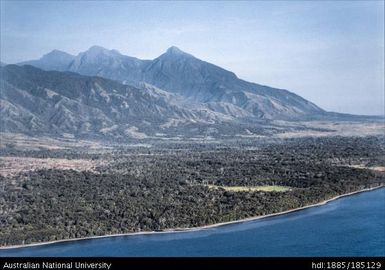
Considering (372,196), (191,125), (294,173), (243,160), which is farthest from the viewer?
(191,125)

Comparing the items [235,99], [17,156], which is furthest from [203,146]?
[235,99]

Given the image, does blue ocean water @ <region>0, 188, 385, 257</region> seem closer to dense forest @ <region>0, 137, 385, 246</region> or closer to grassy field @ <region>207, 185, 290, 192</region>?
dense forest @ <region>0, 137, 385, 246</region>

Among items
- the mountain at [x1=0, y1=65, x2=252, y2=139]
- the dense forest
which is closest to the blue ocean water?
the dense forest

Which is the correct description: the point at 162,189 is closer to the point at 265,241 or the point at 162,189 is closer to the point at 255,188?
the point at 255,188

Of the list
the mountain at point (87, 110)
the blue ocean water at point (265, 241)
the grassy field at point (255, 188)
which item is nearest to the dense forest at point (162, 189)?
the grassy field at point (255, 188)

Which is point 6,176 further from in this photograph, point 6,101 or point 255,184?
point 6,101

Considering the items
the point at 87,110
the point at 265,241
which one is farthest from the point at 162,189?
the point at 87,110
